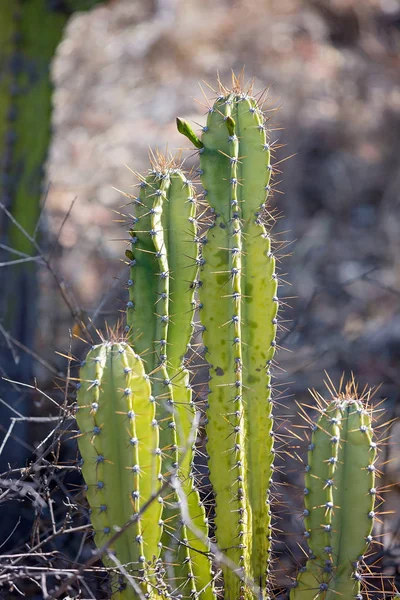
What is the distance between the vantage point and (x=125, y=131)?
7.31 meters

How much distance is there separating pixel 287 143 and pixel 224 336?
363 centimetres

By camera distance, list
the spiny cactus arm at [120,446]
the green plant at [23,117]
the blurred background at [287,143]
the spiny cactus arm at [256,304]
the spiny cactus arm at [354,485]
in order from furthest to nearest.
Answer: the blurred background at [287,143] < the green plant at [23,117] < the spiny cactus arm at [256,304] < the spiny cactus arm at [354,485] < the spiny cactus arm at [120,446]

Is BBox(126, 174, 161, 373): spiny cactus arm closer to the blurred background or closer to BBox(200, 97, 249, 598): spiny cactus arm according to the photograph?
BBox(200, 97, 249, 598): spiny cactus arm

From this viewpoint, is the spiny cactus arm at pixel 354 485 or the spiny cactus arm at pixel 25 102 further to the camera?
the spiny cactus arm at pixel 25 102

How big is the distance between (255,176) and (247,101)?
218mm

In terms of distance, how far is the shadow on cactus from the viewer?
Result: 206 centimetres

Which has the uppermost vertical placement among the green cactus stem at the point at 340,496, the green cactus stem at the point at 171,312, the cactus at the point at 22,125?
→ the cactus at the point at 22,125

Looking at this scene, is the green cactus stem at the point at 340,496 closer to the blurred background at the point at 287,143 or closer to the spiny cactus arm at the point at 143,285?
the spiny cactus arm at the point at 143,285

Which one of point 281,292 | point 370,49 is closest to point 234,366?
point 281,292

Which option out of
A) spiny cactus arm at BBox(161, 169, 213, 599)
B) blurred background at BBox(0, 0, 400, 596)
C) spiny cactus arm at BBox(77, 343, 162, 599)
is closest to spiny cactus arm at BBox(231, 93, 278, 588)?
spiny cactus arm at BBox(161, 169, 213, 599)

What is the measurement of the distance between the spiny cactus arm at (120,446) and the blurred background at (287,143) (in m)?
1.84

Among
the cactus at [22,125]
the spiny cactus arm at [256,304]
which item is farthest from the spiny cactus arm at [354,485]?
the cactus at [22,125]

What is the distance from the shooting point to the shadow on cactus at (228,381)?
2064 millimetres

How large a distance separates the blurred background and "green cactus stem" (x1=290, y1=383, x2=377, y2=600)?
1543 millimetres
